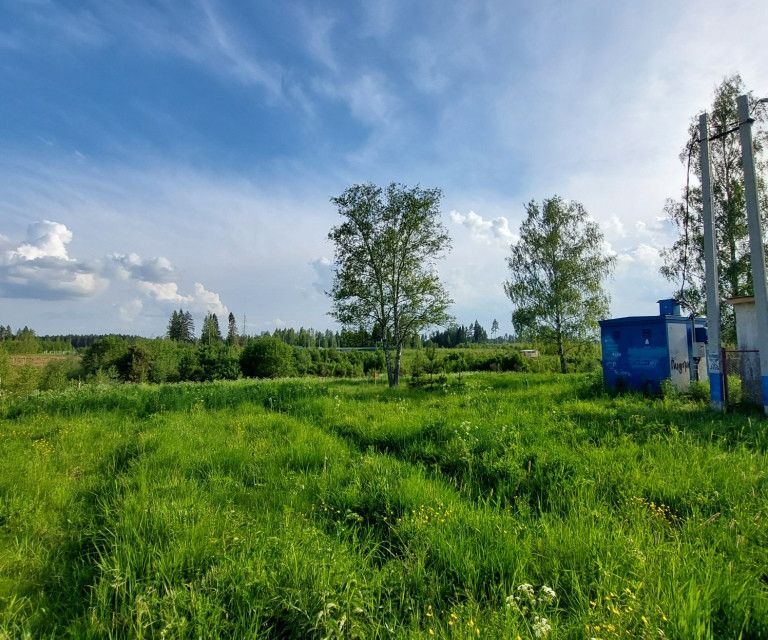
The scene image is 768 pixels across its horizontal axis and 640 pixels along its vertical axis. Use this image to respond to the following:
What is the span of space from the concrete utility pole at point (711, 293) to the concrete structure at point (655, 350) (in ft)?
11.4

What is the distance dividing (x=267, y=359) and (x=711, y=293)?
67649 mm

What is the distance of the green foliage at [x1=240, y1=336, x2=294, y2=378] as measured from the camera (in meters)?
71.3

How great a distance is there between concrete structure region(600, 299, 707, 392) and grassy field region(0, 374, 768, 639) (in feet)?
19.2

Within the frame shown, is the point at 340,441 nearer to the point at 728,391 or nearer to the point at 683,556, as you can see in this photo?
the point at 683,556

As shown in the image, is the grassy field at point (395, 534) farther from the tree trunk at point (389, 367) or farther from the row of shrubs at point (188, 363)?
the row of shrubs at point (188, 363)

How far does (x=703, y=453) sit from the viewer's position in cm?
621

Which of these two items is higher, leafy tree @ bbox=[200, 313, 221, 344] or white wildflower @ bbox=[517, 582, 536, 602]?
leafy tree @ bbox=[200, 313, 221, 344]

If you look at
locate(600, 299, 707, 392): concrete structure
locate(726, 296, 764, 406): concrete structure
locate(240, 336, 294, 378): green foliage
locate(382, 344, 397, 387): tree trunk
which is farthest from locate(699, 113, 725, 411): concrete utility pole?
locate(240, 336, 294, 378): green foliage

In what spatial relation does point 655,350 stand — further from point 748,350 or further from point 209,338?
point 209,338

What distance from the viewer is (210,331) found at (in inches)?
4552

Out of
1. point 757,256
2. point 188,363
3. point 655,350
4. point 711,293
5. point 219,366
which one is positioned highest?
point 757,256

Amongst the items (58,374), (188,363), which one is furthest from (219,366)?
(58,374)

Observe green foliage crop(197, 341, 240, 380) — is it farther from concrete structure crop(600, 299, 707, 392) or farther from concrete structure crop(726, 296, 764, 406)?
concrete structure crop(726, 296, 764, 406)

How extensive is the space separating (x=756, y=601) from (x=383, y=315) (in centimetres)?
2297
